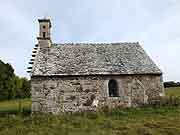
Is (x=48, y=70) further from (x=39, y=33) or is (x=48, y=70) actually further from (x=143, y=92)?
(x=143, y=92)

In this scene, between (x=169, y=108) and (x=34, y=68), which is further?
(x=34, y=68)

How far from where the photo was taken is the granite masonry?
25812 mm

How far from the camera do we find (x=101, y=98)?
26.2 m

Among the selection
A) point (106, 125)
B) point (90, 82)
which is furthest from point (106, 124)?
point (90, 82)

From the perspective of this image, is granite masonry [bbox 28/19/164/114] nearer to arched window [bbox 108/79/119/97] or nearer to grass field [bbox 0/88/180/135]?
arched window [bbox 108/79/119/97]

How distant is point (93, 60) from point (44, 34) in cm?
566

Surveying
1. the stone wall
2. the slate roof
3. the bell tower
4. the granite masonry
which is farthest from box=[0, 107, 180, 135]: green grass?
the bell tower

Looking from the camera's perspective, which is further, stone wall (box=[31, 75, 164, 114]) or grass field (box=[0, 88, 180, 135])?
stone wall (box=[31, 75, 164, 114])

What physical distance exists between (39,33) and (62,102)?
806 centimetres

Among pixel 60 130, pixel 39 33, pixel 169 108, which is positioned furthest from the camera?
pixel 39 33

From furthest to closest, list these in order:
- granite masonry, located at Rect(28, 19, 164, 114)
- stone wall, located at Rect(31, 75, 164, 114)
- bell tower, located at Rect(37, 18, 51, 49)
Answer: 1. bell tower, located at Rect(37, 18, 51, 49)
2. granite masonry, located at Rect(28, 19, 164, 114)
3. stone wall, located at Rect(31, 75, 164, 114)

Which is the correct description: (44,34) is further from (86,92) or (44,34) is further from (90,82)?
(86,92)

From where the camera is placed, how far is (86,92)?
85.8 feet

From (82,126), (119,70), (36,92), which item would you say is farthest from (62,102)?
(82,126)
